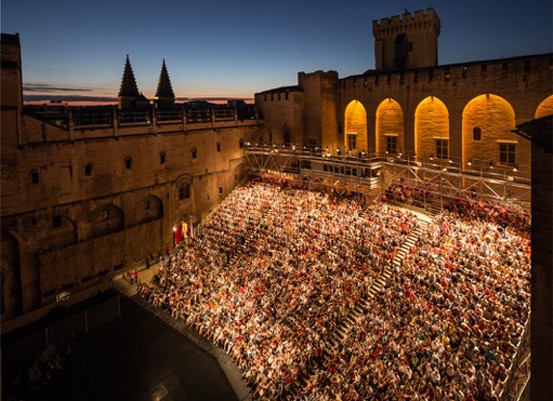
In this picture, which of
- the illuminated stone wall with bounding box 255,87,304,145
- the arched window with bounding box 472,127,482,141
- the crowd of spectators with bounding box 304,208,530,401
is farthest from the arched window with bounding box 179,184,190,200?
the arched window with bounding box 472,127,482,141

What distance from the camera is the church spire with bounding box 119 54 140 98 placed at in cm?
4294

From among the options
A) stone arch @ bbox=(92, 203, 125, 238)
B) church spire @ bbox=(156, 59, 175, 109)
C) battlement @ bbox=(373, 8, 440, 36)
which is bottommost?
stone arch @ bbox=(92, 203, 125, 238)

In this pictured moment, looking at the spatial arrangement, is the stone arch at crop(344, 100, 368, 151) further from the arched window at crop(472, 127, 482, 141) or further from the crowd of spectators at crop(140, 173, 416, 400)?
the arched window at crop(472, 127, 482, 141)

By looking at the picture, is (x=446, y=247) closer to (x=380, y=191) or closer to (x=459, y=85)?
(x=380, y=191)

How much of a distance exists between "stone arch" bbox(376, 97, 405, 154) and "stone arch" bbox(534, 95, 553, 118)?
29.1 ft

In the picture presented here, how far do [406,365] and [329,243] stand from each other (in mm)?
9608

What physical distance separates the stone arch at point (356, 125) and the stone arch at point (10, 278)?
2520 cm

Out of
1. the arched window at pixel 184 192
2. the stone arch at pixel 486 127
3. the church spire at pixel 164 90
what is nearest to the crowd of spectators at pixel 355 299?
the stone arch at pixel 486 127

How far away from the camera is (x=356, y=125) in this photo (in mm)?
33562

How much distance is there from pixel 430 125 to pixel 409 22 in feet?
46.3

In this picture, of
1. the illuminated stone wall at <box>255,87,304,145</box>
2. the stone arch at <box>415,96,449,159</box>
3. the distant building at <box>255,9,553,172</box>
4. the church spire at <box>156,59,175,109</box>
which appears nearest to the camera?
the distant building at <box>255,9,553,172</box>

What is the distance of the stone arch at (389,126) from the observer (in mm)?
29812

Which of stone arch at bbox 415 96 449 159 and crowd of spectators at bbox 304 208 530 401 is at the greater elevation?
stone arch at bbox 415 96 449 159

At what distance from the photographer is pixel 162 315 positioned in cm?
2391
